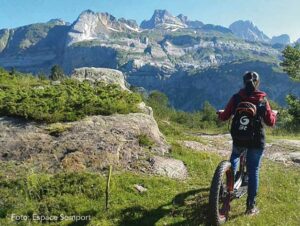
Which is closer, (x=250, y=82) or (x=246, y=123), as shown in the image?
(x=246, y=123)

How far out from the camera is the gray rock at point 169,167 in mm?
13609

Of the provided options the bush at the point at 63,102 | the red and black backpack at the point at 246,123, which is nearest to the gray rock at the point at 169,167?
the bush at the point at 63,102

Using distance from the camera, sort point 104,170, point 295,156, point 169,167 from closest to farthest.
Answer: point 104,170 < point 169,167 < point 295,156

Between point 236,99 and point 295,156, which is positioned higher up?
point 236,99

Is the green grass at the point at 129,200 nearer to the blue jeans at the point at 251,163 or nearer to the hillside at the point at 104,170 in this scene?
the hillside at the point at 104,170

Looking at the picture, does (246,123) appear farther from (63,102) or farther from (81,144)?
(63,102)

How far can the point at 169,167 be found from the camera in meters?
14.0

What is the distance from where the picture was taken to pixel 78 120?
15.5 metres

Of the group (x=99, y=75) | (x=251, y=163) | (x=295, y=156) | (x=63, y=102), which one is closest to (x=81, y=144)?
(x=63, y=102)

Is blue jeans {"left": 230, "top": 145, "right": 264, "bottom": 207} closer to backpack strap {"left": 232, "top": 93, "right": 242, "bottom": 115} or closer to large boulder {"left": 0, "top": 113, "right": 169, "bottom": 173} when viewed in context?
backpack strap {"left": 232, "top": 93, "right": 242, "bottom": 115}

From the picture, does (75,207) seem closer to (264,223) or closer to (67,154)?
(67,154)

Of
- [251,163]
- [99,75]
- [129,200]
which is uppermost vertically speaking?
[99,75]

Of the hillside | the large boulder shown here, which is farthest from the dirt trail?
the large boulder

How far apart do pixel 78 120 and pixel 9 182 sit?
4174 millimetres
